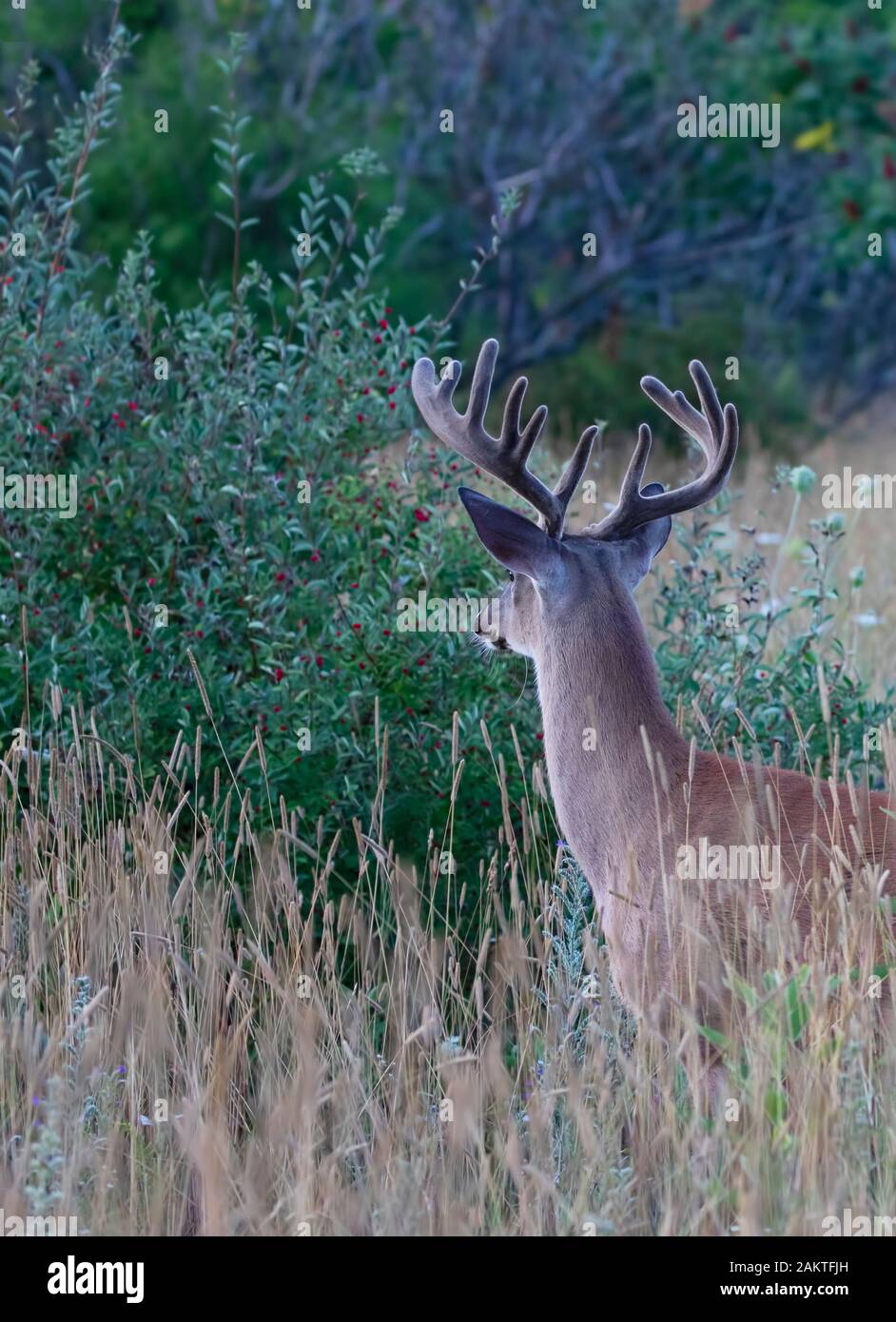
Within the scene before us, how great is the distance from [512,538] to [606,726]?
486 millimetres

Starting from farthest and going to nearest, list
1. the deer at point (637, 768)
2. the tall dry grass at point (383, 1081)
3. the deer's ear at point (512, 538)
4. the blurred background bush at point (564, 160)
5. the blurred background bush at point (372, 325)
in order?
the blurred background bush at point (564, 160) → the blurred background bush at point (372, 325) → the deer's ear at point (512, 538) → the deer at point (637, 768) → the tall dry grass at point (383, 1081)

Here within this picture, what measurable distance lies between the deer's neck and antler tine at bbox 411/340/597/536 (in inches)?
10.4

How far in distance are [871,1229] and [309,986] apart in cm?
132

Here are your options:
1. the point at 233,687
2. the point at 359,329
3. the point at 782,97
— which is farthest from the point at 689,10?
the point at 233,687

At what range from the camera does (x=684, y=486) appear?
418cm

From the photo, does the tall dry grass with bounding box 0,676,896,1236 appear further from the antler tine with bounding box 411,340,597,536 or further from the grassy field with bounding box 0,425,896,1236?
the antler tine with bounding box 411,340,597,536

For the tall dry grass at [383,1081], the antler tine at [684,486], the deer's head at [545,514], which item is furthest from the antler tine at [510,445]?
the tall dry grass at [383,1081]

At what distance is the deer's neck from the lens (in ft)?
13.1

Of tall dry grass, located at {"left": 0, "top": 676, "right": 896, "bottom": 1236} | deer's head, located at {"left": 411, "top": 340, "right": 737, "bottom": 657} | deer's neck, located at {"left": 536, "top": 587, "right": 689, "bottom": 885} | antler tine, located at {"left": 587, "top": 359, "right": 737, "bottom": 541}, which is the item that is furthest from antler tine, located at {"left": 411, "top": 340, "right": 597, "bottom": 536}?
tall dry grass, located at {"left": 0, "top": 676, "right": 896, "bottom": 1236}

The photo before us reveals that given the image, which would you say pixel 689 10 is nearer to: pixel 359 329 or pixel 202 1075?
pixel 359 329

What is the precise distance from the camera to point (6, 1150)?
343 centimetres

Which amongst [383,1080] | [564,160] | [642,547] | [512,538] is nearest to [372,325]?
[642,547]

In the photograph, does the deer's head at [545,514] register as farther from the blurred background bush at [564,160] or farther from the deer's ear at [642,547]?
the blurred background bush at [564,160]

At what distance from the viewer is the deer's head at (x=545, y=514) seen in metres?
4.01
